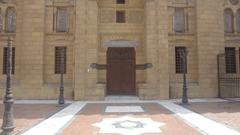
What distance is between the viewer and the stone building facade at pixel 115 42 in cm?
2161

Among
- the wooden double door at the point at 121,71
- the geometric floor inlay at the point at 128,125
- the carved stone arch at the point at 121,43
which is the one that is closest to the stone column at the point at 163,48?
the carved stone arch at the point at 121,43

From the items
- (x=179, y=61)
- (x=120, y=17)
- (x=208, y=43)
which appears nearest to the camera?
(x=208, y=43)

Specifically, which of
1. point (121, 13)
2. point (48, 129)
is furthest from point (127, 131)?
point (121, 13)

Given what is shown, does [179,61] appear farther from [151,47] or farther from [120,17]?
[120,17]

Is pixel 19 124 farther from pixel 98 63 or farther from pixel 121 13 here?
pixel 121 13

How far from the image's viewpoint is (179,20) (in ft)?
76.4

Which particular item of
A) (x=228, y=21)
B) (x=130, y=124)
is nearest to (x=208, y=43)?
(x=228, y=21)

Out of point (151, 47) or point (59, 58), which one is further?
point (59, 58)

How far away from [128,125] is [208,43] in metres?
13.7

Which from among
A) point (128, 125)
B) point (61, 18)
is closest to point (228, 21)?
point (61, 18)

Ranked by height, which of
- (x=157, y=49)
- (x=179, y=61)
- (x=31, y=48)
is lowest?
(x=179, y=61)

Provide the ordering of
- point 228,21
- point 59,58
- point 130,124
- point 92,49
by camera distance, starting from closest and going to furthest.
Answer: point 130,124 < point 92,49 < point 59,58 < point 228,21

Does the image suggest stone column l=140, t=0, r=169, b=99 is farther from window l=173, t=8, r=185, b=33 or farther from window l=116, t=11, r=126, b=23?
window l=116, t=11, r=126, b=23

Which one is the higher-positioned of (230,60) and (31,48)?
(31,48)
